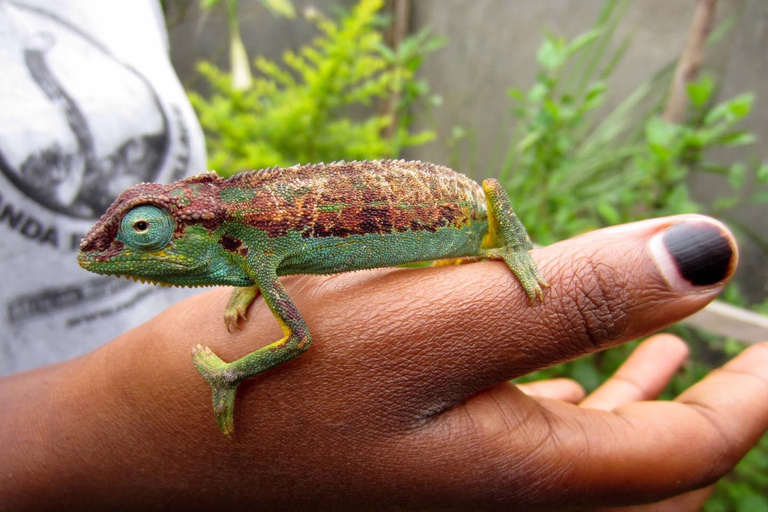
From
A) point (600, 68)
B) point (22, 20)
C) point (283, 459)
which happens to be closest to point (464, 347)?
point (283, 459)

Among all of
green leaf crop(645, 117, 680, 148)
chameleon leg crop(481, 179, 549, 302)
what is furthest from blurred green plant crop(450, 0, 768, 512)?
chameleon leg crop(481, 179, 549, 302)

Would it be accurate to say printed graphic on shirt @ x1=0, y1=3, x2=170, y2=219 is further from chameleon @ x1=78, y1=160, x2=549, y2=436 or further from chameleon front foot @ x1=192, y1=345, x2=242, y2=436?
chameleon front foot @ x1=192, y1=345, x2=242, y2=436

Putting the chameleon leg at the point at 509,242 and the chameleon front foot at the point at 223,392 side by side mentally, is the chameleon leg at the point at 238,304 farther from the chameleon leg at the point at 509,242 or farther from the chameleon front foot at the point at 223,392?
the chameleon leg at the point at 509,242

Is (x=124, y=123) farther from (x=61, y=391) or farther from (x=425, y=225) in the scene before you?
(x=425, y=225)

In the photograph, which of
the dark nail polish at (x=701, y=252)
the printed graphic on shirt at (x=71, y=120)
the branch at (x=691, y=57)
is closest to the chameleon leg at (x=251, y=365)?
the dark nail polish at (x=701, y=252)

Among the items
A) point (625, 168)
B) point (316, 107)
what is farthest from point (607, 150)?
point (316, 107)

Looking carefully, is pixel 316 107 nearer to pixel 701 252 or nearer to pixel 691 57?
pixel 691 57
